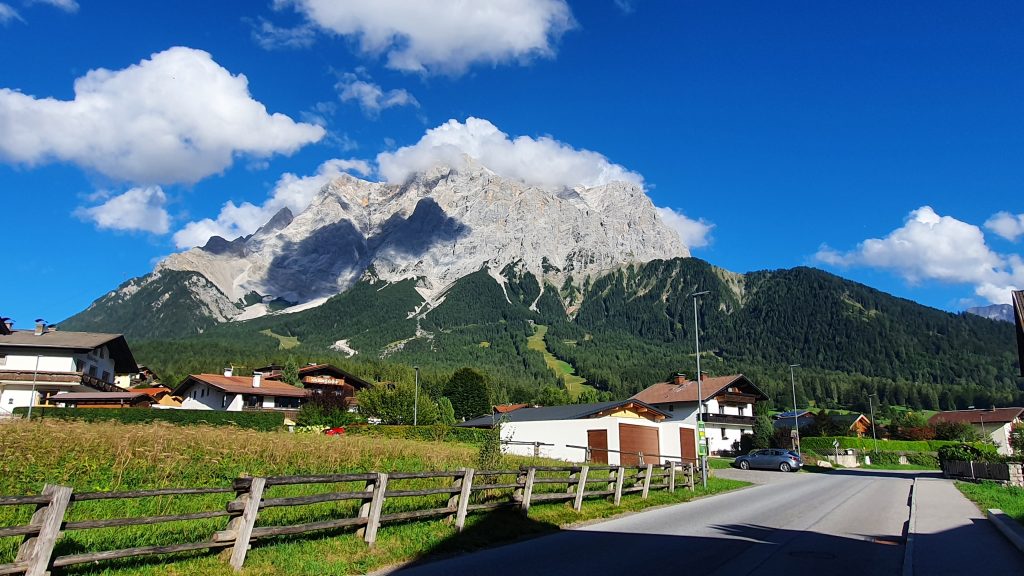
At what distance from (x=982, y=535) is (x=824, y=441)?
55794 millimetres

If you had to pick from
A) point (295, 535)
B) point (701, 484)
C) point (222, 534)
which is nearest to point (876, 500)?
point (701, 484)

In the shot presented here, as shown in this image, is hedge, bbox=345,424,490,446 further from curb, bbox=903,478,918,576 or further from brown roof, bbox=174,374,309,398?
brown roof, bbox=174,374,309,398

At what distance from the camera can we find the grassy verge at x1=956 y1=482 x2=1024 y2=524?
59.5 ft

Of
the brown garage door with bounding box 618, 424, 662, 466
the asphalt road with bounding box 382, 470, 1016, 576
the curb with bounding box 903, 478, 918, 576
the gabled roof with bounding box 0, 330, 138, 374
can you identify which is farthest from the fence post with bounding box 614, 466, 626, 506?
the gabled roof with bounding box 0, 330, 138, 374

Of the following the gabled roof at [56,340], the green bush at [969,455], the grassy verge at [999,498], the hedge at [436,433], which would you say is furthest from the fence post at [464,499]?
the gabled roof at [56,340]

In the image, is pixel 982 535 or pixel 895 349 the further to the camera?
pixel 895 349

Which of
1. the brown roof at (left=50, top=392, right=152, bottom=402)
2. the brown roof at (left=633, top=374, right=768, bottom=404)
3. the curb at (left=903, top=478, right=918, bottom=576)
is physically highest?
the brown roof at (left=633, top=374, right=768, bottom=404)

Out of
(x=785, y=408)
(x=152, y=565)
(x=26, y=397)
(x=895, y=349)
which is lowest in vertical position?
(x=152, y=565)

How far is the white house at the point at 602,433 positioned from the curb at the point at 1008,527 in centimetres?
2318

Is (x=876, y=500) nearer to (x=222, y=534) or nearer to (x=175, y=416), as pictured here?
(x=222, y=534)

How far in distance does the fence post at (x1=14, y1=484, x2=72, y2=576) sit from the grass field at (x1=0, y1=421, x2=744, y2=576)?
3.60 ft

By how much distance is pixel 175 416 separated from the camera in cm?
4722

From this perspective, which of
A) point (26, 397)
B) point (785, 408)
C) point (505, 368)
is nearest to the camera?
point (26, 397)

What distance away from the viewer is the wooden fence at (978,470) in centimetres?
3149
